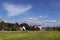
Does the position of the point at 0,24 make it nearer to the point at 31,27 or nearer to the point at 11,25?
the point at 11,25

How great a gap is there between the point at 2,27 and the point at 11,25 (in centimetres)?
263

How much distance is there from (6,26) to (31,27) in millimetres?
7637

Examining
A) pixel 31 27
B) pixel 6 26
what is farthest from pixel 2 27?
pixel 31 27

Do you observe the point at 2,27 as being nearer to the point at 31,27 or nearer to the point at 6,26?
the point at 6,26

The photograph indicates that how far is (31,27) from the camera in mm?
51062

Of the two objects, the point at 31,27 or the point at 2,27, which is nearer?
the point at 2,27

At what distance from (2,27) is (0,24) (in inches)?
86.0

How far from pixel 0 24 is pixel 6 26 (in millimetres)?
2397

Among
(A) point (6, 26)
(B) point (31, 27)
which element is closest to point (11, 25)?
(A) point (6, 26)

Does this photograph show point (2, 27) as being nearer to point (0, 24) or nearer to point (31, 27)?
point (0, 24)

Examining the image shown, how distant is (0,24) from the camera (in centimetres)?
4947

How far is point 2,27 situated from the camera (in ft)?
156

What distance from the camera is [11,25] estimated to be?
159ft

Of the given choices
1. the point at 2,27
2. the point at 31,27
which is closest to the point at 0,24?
the point at 2,27
